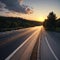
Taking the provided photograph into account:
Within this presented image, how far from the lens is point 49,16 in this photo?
404ft

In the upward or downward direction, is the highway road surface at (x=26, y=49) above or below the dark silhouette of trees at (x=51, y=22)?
above

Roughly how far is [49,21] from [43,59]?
354 feet

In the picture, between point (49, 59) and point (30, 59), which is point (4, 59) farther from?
point (49, 59)

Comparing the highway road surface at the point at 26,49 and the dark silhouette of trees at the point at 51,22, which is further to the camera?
the dark silhouette of trees at the point at 51,22

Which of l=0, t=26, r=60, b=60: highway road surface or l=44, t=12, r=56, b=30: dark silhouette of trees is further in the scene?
l=44, t=12, r=56, b=30: dark silhouette of trees

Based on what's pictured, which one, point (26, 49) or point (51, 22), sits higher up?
point (26, 49)

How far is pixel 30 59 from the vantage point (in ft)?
39.4

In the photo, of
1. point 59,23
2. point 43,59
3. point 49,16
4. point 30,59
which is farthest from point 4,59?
point 59,23

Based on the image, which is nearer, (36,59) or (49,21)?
(36,59)

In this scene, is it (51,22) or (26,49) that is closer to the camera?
(26,49)

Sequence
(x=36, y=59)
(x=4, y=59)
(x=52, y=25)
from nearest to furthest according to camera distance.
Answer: (x=4, y=59) < (x=36, y=59) < (x=52, y=25)

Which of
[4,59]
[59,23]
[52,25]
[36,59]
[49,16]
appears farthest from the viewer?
[59,23]

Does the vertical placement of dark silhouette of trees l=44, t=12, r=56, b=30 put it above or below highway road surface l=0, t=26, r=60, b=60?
below

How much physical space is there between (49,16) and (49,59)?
111 metres
